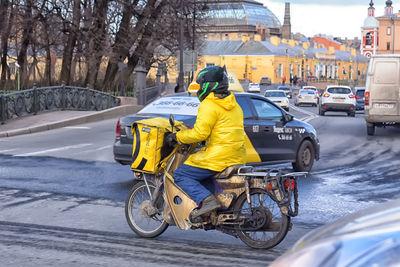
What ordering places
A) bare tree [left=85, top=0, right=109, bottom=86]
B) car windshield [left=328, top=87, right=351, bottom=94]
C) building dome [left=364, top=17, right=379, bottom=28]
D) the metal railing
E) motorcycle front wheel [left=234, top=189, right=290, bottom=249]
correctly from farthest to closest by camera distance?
1. building dome [left=364, top=17, right=379, bottom=28]
2. car windshield [left=328, top=87, right=351, bottom=94]
3. bare tree [left=85, top=0, right=109, bottom=86]
4. the metal railing
5. motorcycle front wheel [left=234, top=189, right=290, bottom=249]

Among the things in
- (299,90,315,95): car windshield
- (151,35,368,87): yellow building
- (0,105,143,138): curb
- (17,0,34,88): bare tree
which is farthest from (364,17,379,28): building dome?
(0,105,143,138): curb

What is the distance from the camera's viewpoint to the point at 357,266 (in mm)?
2189

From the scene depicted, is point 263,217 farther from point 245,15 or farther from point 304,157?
point 245,15

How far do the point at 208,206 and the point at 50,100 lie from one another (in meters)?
22.6

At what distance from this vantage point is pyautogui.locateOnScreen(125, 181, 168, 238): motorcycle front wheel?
7129 millimetres

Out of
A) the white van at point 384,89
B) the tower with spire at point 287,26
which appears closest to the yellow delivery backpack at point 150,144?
the white van at point 384,89

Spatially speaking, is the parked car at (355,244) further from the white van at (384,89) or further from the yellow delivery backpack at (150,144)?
the white van at (384,89)

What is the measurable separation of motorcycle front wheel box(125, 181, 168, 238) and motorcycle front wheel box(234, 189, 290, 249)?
89 cm

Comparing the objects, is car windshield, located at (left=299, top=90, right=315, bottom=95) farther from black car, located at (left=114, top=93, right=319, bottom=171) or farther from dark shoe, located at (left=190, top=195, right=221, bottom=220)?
dark shoe, located at (left=190, top=195, right=221, bottom=220)

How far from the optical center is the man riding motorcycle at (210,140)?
21.4 feet

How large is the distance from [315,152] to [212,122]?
720cm

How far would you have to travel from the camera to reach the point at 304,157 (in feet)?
43.3

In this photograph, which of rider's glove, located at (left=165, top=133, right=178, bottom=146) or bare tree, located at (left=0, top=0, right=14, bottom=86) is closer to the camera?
rider's glove, located at (left=165, top=133, right=178, bottom=146)

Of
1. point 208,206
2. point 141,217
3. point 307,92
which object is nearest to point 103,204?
point 141,217
